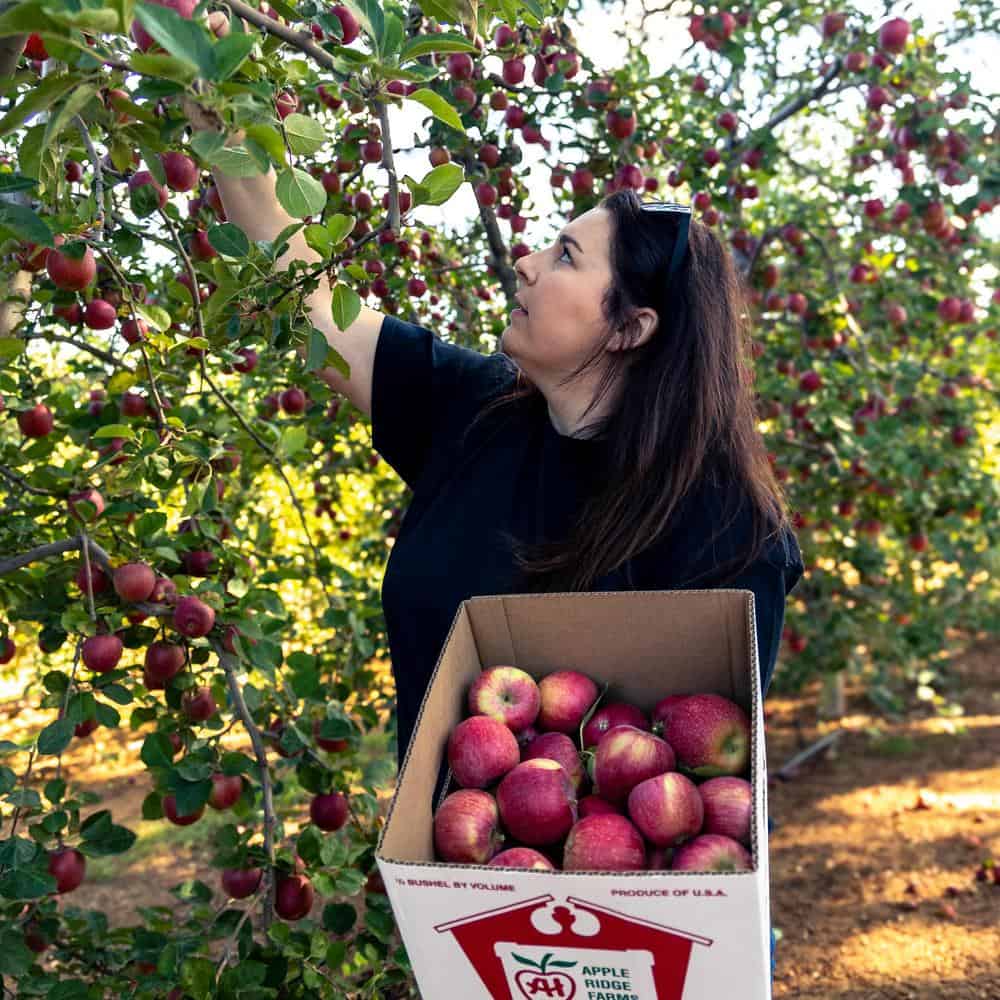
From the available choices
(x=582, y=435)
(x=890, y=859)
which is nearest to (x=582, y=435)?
(x=582, y=435)

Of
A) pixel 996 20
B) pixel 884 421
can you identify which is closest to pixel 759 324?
pixel 884 421

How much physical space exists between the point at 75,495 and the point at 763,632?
1.19 metres

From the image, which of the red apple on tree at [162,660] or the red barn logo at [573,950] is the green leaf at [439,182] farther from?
the red apple on tree at [162,660]

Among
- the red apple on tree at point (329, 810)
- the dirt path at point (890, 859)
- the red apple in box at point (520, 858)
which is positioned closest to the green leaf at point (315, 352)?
the red apple in box at point (520, 858)

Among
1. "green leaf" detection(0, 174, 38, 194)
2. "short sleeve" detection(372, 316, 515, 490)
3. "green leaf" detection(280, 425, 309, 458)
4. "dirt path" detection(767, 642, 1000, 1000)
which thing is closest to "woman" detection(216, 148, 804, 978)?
"short sleeve" detection(372, 316, 515, 490)

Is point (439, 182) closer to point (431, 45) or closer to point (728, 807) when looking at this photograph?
point (431, 45)

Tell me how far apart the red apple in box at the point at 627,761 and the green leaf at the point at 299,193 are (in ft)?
2.00

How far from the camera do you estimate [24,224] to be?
112 cm

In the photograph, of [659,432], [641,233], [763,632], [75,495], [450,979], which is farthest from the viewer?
[75,495]

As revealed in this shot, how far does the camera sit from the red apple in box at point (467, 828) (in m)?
0.99

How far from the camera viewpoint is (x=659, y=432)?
1568 mm

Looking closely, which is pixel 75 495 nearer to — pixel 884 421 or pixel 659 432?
pixel 659 432

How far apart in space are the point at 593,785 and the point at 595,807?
77 millimetres

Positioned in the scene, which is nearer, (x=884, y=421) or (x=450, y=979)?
(x=450, y=979)
